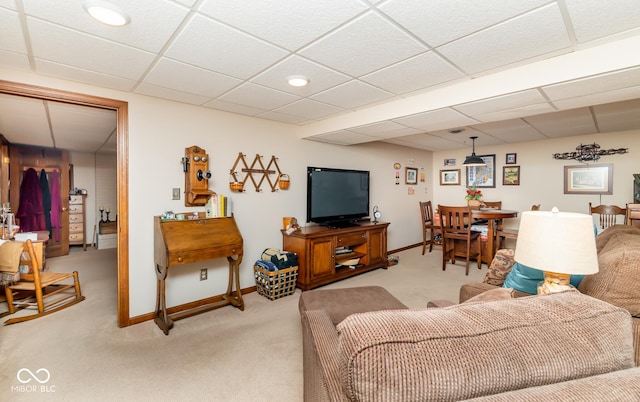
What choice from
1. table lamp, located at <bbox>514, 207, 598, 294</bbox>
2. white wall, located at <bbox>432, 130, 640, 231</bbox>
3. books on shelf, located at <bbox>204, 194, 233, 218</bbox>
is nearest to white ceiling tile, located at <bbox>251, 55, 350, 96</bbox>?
books on shelf, located at <bbox>204, 194, 233, 218</bbox>

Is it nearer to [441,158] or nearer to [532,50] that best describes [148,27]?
[532,50]

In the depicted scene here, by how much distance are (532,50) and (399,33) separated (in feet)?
3.08

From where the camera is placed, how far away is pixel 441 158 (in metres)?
6.61

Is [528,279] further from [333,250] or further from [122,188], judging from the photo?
[122,188]

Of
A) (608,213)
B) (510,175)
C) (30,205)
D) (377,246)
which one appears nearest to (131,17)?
(377,246)

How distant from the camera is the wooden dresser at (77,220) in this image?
19.8 ft

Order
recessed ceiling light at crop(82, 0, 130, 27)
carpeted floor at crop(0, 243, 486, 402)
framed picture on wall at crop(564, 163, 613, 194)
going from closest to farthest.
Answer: recessed ceiling light at crop(82, 0, 130, 27), carpeted floor at crop(0, 243, 486, 402), framed picture on wall at crop(564, 163, 613, 194)

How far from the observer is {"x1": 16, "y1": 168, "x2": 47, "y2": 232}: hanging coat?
5.29 m

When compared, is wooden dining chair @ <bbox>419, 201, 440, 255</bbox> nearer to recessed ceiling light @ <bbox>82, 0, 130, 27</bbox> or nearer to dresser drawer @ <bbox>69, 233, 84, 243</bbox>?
recessed ceiling light @ <bbox>82, 0, 130, 27</bbox>

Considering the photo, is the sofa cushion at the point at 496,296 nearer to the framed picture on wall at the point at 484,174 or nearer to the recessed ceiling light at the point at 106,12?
the recessed ceiling light at the point at 106,12

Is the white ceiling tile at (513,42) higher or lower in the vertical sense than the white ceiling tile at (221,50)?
higher

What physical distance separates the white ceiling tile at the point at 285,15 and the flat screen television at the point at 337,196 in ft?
7.90

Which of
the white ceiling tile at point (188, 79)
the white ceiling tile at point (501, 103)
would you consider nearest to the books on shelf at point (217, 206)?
the white ceiling tile at point (188, 79)

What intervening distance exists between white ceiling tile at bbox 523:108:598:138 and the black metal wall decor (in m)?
0.27
